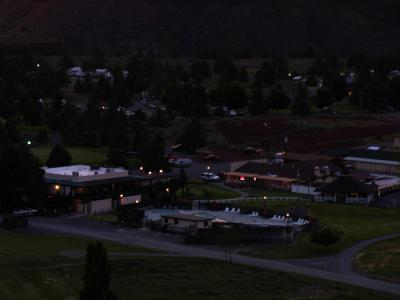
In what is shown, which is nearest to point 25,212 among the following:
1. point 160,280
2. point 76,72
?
point 160,280

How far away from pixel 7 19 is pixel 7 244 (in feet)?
496

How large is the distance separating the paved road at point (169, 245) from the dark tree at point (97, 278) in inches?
495

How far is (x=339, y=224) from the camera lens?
45.6 meters

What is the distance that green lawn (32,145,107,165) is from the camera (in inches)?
2606

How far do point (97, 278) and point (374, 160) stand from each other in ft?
154

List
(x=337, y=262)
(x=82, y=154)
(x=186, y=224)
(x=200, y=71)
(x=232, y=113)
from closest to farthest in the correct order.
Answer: (x=337, y=262) < (x=186, y=224) < (x=82, y=154) < (x=232, y=113) < (x=200, y=71)

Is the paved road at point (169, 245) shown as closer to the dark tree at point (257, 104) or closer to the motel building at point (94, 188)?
the motel building at point (94, 188)

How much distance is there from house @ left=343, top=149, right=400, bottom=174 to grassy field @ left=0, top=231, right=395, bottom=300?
3221 cm

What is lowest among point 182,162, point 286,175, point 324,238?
point 324,238

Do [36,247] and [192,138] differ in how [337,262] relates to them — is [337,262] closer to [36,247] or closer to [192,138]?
[36,247]

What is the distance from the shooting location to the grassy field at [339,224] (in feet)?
128

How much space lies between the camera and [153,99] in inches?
4053

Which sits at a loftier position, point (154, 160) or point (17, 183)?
point (154, 160)

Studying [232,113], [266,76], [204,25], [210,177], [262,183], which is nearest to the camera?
[262,183]
